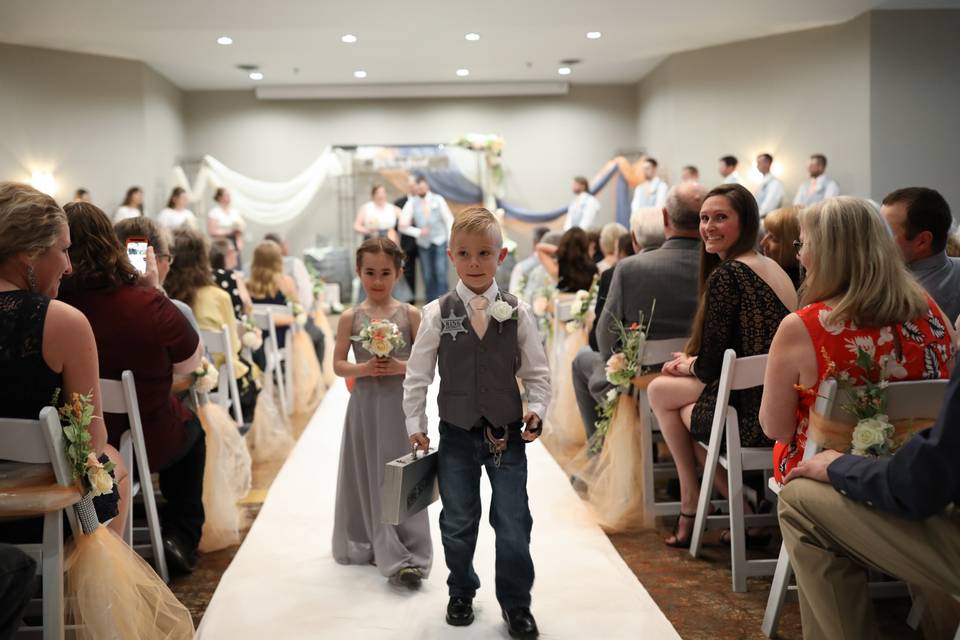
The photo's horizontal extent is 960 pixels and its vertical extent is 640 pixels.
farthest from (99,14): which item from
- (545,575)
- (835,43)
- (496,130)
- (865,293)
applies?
(865,293)

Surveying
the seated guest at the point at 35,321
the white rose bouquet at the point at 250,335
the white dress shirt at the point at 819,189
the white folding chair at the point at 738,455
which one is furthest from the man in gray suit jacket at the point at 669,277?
the white dress shirt at the point at 819,189

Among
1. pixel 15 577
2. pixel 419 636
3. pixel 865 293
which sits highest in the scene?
pixel 865 293

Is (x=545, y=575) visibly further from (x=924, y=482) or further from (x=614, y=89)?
(x=614, y=89)

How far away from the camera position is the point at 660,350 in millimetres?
4078

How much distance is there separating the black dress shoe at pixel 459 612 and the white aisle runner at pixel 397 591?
0.03 m

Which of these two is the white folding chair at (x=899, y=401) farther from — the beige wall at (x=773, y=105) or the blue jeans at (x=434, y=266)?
the blue jeans at (x=434, y=266)

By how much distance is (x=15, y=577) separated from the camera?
6.83 feet

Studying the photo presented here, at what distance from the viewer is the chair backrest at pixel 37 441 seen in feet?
7.38

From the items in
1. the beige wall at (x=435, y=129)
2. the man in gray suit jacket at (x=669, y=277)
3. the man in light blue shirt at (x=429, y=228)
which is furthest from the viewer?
the beige wall at (x=435, y=129)

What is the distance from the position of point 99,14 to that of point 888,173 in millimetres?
9536

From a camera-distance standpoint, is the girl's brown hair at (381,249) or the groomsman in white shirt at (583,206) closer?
the girl's brown hair at (381,249)

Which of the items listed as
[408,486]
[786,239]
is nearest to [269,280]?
[786,239]

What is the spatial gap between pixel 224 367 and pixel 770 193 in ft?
31.6

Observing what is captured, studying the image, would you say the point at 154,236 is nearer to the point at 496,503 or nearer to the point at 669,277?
the point at 496,503
